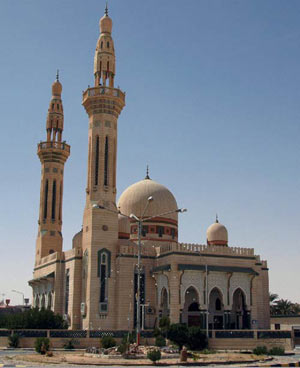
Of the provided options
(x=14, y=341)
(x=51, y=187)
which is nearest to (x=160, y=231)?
(x=51, y=187)

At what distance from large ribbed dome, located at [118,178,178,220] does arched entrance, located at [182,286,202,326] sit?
9.78 metres

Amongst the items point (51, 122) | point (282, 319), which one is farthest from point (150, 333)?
point (51, 122)

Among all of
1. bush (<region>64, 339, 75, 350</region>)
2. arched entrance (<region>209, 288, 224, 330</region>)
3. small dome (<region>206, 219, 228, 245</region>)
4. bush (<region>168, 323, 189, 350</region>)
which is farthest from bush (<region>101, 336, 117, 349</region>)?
small dome (<region>206, 219, 228, 245</region>)

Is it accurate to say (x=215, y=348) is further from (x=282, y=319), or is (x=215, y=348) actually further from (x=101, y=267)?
(x=282, y=319)

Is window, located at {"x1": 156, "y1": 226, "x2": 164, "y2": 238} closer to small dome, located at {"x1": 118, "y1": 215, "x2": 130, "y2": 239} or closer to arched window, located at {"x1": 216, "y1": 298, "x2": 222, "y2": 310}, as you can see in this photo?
small dome, located at {"x1": 118, "y1": 215, "x2": 130, "y2": 239}

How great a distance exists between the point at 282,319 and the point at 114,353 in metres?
36.8

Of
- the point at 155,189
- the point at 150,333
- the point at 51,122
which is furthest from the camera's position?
the point at 51,122

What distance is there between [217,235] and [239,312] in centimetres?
940

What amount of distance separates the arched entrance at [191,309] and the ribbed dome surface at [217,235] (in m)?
8.69

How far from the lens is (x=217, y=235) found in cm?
5784

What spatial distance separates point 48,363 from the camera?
2666 centimetres

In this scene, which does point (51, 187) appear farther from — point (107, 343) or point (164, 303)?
point (107, 343)

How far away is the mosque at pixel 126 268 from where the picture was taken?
4775 centimetres

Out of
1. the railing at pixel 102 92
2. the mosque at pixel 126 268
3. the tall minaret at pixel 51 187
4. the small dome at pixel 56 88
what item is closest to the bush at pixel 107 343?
the mosque at pixel 126 268
